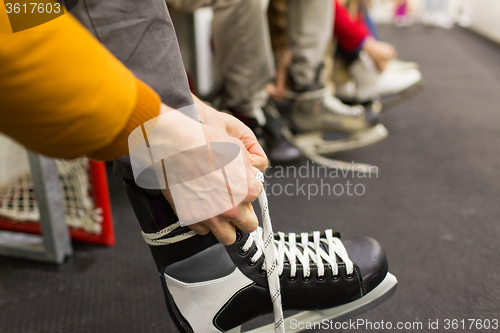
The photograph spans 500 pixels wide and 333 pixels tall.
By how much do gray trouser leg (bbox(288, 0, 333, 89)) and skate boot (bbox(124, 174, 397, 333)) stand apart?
0.72 metres

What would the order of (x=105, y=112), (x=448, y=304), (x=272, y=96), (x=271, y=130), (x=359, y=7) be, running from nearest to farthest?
(x=105, y=112), (x=448, y=304), (x=271, y=130), (x=272, y=96), (x=359, y=7)

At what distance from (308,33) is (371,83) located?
1.12 feet

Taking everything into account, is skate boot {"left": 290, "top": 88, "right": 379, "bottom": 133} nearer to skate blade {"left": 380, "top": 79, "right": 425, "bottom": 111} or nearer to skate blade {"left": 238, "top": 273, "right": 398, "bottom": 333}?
skate blade {"left": 380, "top": 79, "right": 425, "bottom": 111}

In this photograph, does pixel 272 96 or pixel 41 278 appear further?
pixel 272 96

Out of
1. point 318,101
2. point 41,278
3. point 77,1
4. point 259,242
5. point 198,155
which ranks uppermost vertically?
point 77,1

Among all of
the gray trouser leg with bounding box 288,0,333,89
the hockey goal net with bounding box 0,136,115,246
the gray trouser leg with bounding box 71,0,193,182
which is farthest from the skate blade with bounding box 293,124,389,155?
the gray trouser leg with bounding box 71,0,193,182

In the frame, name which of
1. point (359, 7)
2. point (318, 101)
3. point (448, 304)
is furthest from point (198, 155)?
point (359, 7)

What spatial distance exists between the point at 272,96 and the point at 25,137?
106 cm

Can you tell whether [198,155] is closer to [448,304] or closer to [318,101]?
[448,304]

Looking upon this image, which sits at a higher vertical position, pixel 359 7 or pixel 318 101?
pixel 359 7

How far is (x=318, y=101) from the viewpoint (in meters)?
1.10

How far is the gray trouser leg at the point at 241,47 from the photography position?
865mm

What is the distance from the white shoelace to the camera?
40cm

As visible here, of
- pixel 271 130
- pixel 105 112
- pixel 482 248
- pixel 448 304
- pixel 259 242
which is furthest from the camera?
pixel 271 130
